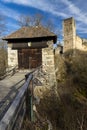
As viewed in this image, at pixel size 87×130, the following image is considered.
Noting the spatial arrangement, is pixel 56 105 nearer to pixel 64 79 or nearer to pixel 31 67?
pixel 31 67

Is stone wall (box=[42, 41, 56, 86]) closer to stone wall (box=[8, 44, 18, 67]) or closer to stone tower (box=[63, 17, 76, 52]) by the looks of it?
stone wall (box=[8, 44, 18, 67])

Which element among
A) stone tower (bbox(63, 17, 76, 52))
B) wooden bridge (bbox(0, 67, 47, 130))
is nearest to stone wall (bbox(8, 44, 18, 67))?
wooden bridge (bbox(0, 67, 47, 130))

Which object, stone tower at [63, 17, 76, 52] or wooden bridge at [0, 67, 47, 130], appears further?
stone tower at [63, 17, 76, 52]

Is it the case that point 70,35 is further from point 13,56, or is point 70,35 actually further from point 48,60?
point 13,56

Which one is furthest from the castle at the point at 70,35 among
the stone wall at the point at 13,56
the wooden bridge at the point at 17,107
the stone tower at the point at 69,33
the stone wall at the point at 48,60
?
the wooden bridge at the point at 17,107

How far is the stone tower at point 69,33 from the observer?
1260 inches

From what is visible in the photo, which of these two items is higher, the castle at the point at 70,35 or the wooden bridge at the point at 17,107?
the castle at the point at 70,35

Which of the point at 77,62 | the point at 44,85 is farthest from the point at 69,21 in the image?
the point at 44,85

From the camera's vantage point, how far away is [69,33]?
1286 inches

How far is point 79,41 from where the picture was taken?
35.1 meters

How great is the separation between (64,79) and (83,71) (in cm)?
234

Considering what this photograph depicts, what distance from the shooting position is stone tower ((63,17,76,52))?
32.0m

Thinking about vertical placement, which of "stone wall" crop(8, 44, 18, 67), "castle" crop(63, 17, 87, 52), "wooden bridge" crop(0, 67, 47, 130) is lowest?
"wooden bridge" crop(0, 67, 47, 130)

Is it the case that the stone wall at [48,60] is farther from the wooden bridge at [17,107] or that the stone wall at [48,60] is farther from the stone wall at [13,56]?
the wooden bridge at [17,107]
